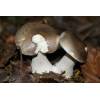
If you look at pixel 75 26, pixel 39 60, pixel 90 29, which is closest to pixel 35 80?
pixel 39 60

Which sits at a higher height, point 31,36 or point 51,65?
point 31,36

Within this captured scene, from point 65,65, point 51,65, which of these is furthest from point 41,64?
point 65,65

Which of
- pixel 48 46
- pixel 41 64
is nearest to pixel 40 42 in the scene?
pixel 48 46

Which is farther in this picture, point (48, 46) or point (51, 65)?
point (51, 65)

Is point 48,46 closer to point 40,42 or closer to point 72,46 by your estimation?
point 40,42

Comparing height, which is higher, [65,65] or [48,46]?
[48,46]

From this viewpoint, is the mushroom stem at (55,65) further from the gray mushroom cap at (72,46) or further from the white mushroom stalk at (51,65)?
the gray mushroom cap at (72,46)

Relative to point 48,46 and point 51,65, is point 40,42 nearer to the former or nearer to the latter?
point 48,46
